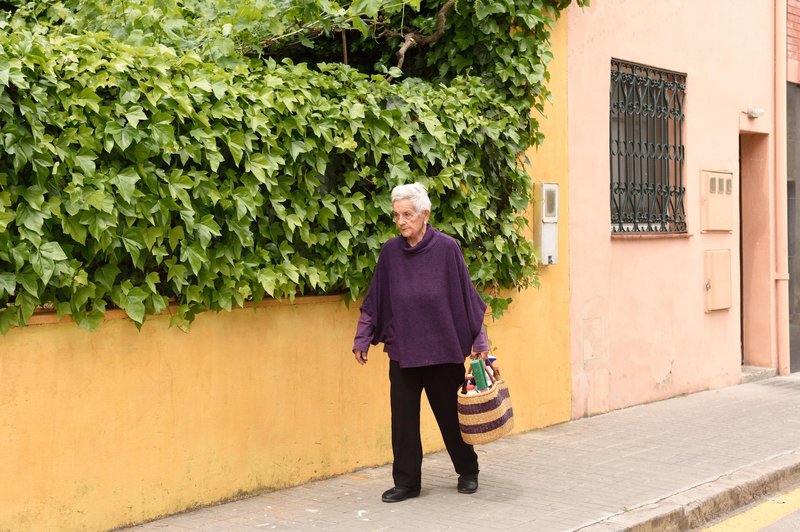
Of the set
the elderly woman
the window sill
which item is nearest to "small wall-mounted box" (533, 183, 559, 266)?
the window sill

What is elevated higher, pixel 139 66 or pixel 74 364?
pixel 139 66

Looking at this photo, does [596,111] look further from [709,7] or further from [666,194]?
[709,7]

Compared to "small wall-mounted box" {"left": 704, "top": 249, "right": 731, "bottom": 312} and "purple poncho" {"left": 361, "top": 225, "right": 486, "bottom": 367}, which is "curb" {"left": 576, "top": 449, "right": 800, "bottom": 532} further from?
"small wall-mounted box" {"left": 704, "top": 249, "right": 731, "bottom": 312}

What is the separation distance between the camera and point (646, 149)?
10891mm

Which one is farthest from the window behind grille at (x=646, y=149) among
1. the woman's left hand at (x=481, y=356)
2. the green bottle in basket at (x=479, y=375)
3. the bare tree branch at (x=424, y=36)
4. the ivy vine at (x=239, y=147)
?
the green bottle in basket at (x=479, y=375)

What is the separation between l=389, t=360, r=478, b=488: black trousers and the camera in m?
6.55

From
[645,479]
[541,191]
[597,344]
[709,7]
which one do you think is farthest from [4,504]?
[709,7]

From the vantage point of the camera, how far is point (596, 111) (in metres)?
10.1

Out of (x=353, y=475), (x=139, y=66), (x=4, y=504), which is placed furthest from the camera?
(x=353, y=475)

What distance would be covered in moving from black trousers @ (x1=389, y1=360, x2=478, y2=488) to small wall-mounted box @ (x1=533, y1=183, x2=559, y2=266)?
276 cm

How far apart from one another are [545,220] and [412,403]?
10.0 ft

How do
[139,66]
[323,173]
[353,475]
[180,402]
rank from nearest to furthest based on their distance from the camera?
[139,66]
[180,402]
[323,173]
[353,475]

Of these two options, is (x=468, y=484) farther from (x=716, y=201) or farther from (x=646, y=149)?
(x=716, y=201)

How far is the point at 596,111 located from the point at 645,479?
12.9 feet
